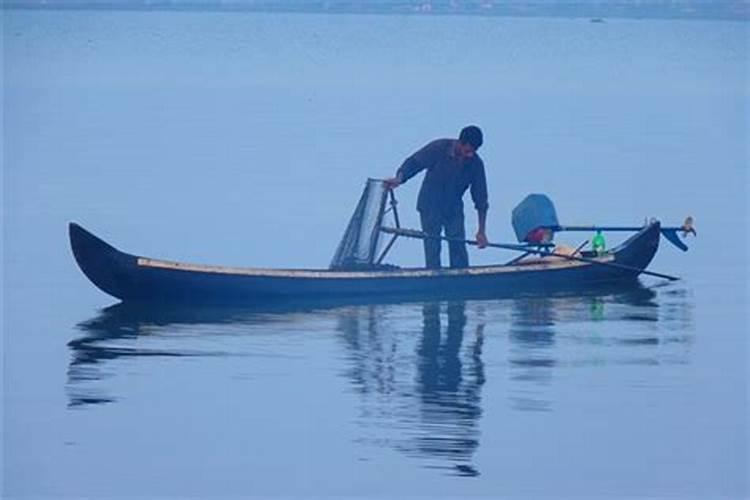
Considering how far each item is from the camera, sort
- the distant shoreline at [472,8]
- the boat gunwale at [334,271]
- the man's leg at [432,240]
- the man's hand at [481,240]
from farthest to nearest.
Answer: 1. the distant shoreline at [472,8]
2. the man's leg at [432,240]
3. the man's hand at [481,240]
4. the boat gunwale at [334,271]

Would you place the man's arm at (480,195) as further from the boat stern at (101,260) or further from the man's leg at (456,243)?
the boat stern at (101,260)

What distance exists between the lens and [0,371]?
14.4 metres

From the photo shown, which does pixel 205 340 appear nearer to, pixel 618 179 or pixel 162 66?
pixel 618 179

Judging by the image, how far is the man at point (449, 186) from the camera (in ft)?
51.9

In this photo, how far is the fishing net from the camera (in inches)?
623

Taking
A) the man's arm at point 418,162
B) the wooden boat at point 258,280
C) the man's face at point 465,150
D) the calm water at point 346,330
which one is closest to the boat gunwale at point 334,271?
the wooden boat at point 258,280

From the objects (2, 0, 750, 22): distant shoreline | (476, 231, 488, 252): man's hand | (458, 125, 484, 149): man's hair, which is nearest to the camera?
(476, 231, 488, 252): man's hand

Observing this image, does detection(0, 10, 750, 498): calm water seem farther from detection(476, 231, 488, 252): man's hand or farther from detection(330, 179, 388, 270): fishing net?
detection(476, 231, 488, 252): man's hand

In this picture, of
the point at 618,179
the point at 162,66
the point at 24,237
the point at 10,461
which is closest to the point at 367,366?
the point at 10,461

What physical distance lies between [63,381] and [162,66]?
32.2 metres

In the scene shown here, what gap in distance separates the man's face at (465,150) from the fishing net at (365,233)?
1.56ft

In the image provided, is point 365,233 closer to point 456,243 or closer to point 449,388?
point 456,243

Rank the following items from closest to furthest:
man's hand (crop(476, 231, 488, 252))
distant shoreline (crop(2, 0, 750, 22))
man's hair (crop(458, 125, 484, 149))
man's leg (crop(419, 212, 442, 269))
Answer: man's hand (crop(476, 231, 488, 252)), man's hair (crop(458, 125, 484, 149)), man's leg (crop(419, 212, 442, 269)), distant shoreline (crop(2, 0, 750, 22))

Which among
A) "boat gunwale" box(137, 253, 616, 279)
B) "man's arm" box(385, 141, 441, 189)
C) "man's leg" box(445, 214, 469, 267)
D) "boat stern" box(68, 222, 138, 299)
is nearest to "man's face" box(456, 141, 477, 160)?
"man's arm" box(385, 141, 441, 189)
